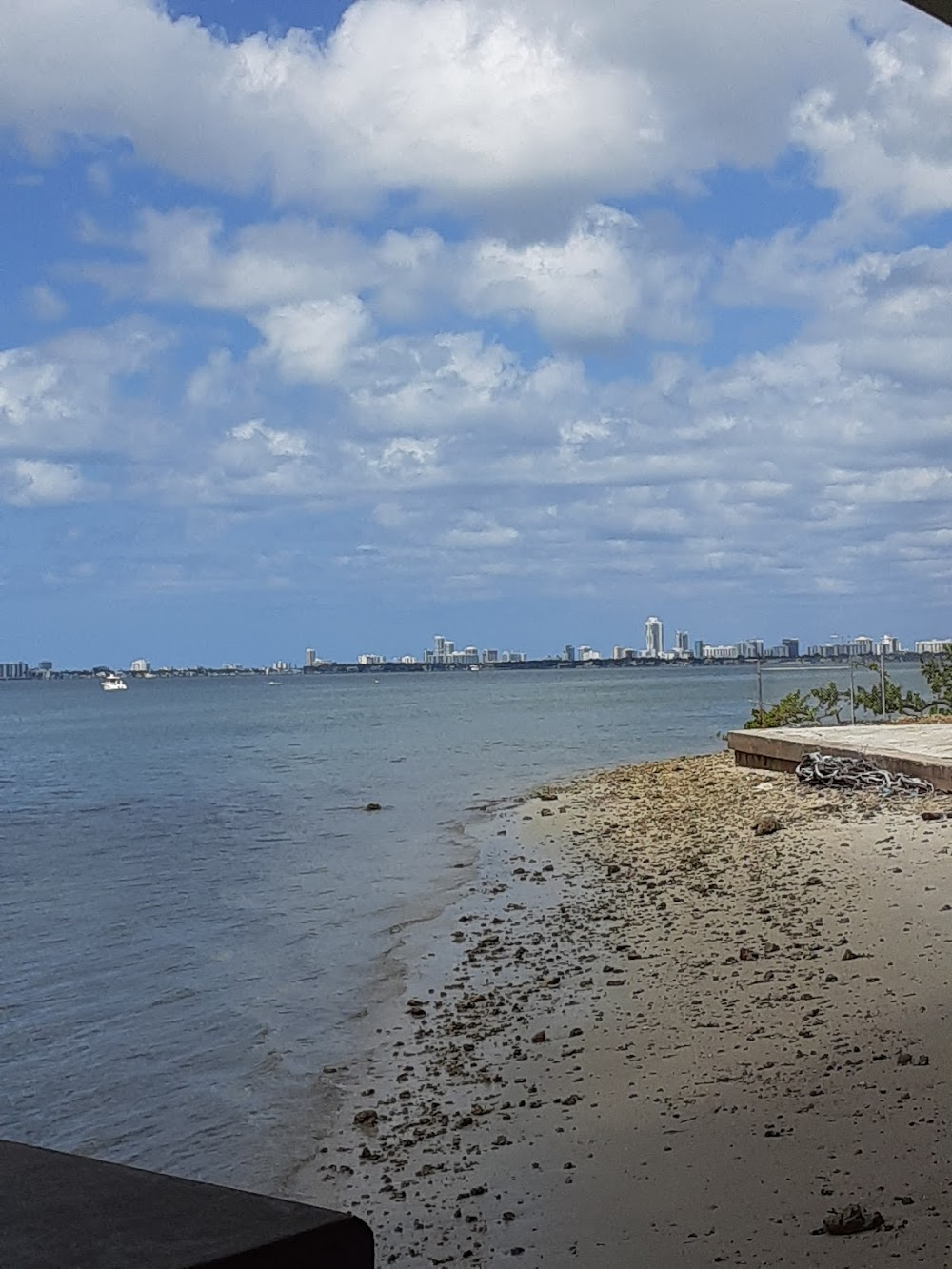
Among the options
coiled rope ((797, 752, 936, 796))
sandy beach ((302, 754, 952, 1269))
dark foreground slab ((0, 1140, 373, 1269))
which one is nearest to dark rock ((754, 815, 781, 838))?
sandy beach ((302, 754, 952, 1269))

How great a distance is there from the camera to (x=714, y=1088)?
229 inches

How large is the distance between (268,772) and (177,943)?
2180cm

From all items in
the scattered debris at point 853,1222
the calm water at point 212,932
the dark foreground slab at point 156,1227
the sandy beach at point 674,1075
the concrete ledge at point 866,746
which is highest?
the dark foreground slab at point 156,1227

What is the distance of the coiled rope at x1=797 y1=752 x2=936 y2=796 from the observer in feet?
48.6

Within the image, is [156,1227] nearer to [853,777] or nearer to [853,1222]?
[853,1222]

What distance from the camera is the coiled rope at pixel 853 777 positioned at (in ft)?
48.6

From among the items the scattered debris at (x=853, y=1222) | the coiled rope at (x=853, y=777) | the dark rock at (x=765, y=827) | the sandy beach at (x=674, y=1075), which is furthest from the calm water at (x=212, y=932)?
the coiled rope at (x=853, y=777)

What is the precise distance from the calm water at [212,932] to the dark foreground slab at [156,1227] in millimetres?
3937

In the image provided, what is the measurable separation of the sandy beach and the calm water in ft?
1.82

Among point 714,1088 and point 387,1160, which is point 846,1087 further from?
point 387,1160

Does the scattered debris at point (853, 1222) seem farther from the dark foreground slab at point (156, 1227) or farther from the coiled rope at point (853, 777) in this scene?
the coiled rope at point (853, 777)

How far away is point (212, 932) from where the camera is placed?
1202 centimetres

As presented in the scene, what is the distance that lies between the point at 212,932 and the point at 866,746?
884 centimetres

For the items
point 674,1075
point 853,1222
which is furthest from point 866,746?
point 853,1222
